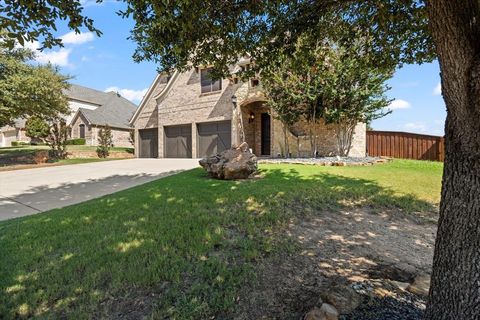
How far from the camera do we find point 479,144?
1.77 metres

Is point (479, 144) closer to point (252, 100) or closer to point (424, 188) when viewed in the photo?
point (424, 188)

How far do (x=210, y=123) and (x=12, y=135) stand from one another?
3706cm

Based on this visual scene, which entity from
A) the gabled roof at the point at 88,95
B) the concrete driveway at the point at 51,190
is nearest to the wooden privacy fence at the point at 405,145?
the concrete driveway at the point at 51,190

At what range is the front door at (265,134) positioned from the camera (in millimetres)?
17203

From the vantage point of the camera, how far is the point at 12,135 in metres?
39.1

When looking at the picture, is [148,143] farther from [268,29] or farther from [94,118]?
[268,29]

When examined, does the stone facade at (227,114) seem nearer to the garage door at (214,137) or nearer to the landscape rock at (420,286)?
the garage door at (214,137)

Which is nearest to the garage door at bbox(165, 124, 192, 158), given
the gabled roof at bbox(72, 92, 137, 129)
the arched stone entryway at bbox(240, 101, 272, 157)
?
the arched stone entryway at bbox(240, 101, 272, 157)

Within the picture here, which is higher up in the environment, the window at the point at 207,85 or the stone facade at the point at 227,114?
the window at the point at 207,85

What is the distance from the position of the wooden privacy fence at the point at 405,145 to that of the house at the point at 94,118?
72.9 feet

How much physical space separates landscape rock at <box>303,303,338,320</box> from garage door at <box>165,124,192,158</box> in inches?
692

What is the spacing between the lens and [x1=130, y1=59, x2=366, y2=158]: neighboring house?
1475 centimetres

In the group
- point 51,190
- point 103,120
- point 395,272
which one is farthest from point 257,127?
point 103,120

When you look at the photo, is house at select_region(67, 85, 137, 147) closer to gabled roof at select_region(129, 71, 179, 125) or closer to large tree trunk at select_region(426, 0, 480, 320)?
gabled roof at select_region(129, 71, 179, 125)
